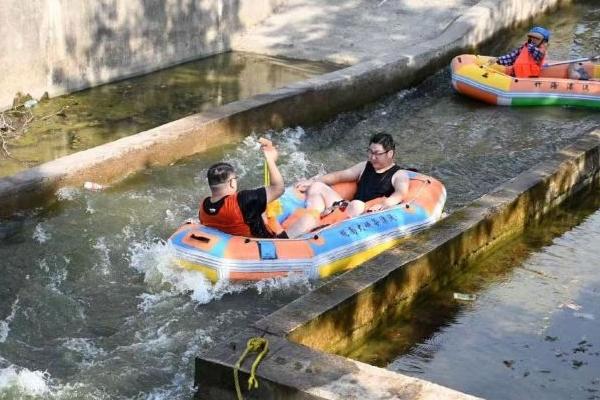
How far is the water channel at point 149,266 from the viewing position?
6688mm

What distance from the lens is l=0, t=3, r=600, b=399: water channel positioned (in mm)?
6688

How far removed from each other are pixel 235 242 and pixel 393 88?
7.11m

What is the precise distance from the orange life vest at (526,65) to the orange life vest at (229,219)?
7.35 metres

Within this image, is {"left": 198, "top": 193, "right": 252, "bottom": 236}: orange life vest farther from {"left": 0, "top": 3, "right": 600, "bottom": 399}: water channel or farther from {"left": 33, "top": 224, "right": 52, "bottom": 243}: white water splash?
A: {"left": 33, "top": 224, "right": 52, "bottom": 243}: white water splash

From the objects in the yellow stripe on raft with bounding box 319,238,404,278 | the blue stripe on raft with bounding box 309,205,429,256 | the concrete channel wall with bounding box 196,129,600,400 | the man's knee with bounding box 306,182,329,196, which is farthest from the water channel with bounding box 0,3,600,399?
the man's knee with bounding box 306,182,329,196

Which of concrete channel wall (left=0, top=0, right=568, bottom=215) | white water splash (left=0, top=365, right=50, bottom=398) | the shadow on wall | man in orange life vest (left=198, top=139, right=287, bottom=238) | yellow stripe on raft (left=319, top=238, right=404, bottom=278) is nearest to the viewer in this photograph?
white water splash (left=0, top=365, right=50, bottom=398)

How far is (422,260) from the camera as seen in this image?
7367 millimetres

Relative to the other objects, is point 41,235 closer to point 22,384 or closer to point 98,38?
point 22,384

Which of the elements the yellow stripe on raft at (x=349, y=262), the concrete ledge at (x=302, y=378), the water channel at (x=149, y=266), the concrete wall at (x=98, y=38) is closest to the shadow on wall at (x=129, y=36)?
the concrete wall at (x=98, y=38)

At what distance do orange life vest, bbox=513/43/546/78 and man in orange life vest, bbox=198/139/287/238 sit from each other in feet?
23.8

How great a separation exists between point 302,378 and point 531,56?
9.66 m

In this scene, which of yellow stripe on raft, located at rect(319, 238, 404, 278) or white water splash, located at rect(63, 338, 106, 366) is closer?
white water splash, located at rect(63, 338, 106, 366)

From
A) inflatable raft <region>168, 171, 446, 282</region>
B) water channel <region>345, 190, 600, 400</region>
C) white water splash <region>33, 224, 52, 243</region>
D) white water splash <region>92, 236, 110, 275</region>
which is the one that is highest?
inflatable raft <region>168, 171, 446, 282</region>

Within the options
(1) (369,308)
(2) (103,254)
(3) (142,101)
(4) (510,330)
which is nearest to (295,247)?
(1) (369,308)
